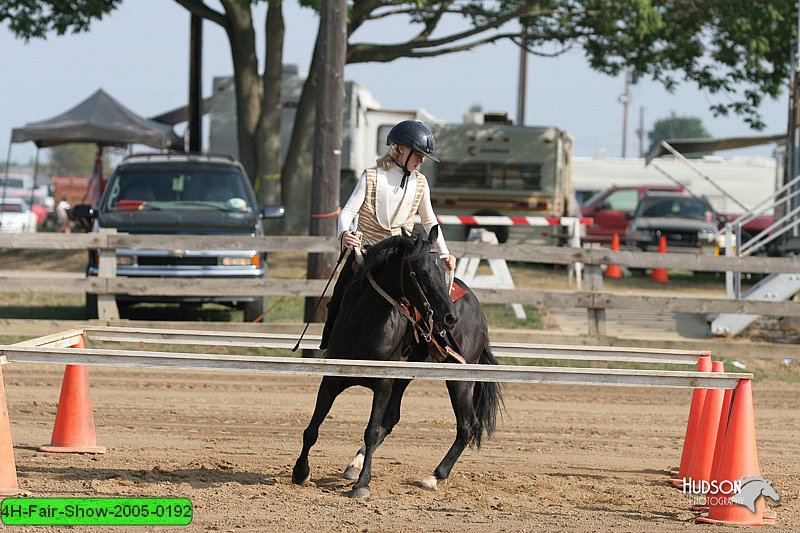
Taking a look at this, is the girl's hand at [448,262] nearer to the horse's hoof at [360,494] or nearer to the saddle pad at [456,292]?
the saddle pad at [456,292]

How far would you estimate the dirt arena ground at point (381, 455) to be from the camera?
667 cm

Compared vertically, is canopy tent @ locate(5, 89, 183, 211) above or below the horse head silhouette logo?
above

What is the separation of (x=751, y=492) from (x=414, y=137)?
2.90m

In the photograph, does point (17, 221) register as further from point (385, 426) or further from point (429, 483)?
point (429, 483)

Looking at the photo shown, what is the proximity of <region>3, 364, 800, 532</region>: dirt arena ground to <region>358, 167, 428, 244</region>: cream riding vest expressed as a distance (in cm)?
158

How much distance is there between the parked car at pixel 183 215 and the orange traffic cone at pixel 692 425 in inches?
Result: 276

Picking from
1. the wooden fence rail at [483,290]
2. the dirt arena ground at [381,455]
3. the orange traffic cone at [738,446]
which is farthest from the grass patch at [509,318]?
the orange traffic cone at [738,446]

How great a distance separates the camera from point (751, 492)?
6691mm

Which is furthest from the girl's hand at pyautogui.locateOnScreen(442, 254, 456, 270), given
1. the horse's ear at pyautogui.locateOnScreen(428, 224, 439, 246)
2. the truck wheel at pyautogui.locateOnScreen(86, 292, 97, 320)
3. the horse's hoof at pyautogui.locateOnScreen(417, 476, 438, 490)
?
the truck wheel at pyautogui.locateOnScreen(86, 292, 97, 320)

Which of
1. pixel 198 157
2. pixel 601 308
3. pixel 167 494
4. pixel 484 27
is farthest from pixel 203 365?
pixel 484 27

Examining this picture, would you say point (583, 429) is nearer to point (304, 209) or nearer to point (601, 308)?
point (601, 308)

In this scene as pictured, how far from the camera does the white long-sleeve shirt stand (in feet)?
24.6

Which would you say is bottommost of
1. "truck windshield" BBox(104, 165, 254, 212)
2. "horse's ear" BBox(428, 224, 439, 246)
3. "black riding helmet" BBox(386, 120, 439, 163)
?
"horse's ear" BBox(428, 224, 439, 246)

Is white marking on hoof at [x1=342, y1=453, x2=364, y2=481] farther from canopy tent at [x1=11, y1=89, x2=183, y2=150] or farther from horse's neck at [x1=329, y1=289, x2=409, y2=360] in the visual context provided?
canopy tent at [x1=11, y1=89, x2=183, y2=150]
